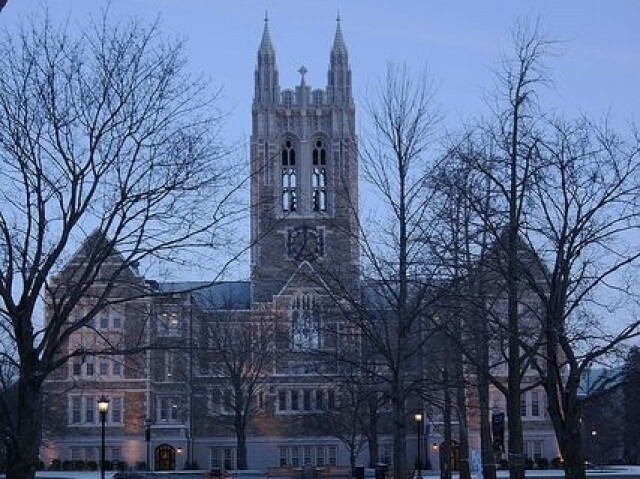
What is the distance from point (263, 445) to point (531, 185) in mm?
71077

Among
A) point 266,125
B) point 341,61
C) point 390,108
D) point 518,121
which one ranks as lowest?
point 518,121

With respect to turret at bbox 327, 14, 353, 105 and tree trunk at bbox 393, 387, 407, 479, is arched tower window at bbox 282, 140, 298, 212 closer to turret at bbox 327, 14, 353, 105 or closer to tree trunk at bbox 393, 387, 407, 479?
turret at bbox 327, 14, 353, 105

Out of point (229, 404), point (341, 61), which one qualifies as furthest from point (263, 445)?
point (341, 61)

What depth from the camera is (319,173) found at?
10038cm

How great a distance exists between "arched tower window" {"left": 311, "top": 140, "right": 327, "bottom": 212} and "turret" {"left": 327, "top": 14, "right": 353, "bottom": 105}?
14.8ft

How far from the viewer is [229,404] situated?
75.1m

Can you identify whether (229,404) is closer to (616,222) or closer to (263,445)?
(263,445)

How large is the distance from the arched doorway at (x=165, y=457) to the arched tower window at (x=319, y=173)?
78.9ft

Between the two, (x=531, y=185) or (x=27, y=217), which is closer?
(x=27, y=217)

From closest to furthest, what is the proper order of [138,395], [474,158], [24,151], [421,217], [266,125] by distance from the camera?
[24,151] → [474,158] → [421,217] → [138,395] → [266,125]

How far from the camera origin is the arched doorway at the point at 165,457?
3482 inches

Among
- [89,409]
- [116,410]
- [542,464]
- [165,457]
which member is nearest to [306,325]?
[542,464]

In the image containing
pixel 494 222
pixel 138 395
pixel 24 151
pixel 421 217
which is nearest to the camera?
pixel 24 151

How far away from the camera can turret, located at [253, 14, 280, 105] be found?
103 metres
